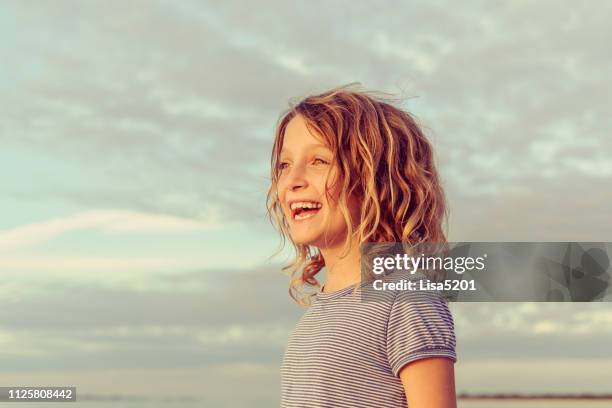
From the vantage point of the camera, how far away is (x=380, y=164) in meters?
4.30

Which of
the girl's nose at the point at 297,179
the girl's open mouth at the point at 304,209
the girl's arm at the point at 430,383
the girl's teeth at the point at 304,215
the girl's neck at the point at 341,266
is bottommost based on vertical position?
the girl's arm at the point at 430,383

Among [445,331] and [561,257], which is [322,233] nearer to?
[445,331]

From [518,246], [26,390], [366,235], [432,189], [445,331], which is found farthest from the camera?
[26,390]

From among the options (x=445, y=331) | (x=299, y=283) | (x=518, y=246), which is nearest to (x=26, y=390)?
(x=299, y=283)

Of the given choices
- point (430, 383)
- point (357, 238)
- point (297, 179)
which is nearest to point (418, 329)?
point (430, 383)

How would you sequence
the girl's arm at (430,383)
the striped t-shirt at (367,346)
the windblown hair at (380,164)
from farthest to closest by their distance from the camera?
1. the windblown hair at (380,164)
2. the striped t-shirt at (367,346)
3. the girl's arm at (430,383)

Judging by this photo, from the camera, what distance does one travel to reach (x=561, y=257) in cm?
577

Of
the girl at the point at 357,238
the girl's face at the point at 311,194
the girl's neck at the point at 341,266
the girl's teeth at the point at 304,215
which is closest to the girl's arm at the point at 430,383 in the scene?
the girl at the point at 357,238

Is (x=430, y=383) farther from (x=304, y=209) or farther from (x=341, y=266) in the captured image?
(x=304, y=209)

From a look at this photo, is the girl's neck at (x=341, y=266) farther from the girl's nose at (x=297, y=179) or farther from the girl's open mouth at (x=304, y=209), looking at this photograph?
the girl's nose at (x=297, y=179)

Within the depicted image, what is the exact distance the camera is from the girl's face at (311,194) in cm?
415

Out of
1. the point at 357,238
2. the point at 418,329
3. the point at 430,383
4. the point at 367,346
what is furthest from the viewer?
the point at 357,238

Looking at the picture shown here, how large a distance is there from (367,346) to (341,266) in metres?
0.60

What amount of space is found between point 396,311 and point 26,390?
563 centimetres
